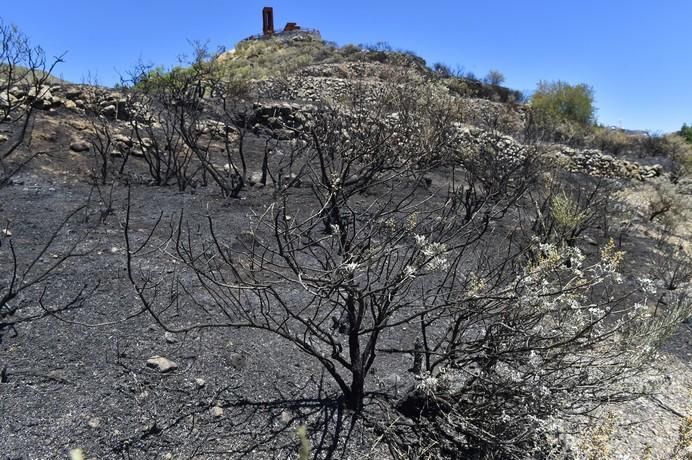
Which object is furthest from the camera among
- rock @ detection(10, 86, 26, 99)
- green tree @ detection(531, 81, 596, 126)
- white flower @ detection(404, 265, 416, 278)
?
green tree @ detection(531, 81, 596, 126)

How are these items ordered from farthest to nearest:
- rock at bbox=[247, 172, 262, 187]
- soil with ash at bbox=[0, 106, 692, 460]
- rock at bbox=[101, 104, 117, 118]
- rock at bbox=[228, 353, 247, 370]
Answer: rock at bbox=[101, 104, 117, 118], rock at bbox=[247, 172, 262, 187], rock at bbox=[228, 353, 247, 370], soil with ash at bbox=[0, 106, 692, 460]

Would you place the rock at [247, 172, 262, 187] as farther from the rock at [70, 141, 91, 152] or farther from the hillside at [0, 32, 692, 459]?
the rock at [70, 141, 91, 152]

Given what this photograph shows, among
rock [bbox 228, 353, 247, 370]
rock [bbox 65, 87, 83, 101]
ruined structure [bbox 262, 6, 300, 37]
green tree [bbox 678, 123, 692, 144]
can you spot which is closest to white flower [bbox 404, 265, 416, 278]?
rock [bbox 228, 353, 247, 370]

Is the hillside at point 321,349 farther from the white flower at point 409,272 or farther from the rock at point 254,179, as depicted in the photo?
the rock at point 254,179

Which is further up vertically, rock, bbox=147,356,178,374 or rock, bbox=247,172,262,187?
rock, bbox=247,172,262,187

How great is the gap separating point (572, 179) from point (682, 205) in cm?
282

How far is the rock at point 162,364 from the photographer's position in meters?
3.44

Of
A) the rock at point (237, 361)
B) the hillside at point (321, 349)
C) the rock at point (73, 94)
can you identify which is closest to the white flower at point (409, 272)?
the hillside at point (321, 349)

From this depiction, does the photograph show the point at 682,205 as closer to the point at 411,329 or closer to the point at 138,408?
the point at 411,329

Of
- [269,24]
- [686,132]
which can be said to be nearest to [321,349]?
[686,132]

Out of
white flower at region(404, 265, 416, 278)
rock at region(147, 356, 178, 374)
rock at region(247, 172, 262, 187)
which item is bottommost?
rock at region(147, 356, 178, 374)

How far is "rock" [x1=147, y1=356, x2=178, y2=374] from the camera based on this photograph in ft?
11.3

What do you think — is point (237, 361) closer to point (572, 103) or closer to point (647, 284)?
point (647, 284)

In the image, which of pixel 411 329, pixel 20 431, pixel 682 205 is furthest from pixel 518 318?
pixel 682 205
